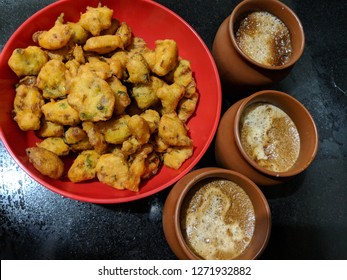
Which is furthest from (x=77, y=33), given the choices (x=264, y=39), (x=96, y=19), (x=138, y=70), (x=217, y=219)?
(x=217, y=219)

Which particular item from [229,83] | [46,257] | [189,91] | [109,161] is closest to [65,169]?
[109,161]

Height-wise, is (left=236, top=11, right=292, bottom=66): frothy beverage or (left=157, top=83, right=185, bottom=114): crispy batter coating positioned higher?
(left=236, top=11, right=292, bottom=66): frothy beverage

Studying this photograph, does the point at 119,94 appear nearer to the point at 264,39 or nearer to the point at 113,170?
the point at 113,170

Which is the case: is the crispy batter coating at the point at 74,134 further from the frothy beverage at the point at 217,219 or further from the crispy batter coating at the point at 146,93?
the frothy beverage at the point at 217,219

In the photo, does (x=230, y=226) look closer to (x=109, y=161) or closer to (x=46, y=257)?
(x=109, y=161)

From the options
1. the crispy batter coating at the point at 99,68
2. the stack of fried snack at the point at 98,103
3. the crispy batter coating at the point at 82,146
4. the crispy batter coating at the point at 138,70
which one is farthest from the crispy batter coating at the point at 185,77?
the crispy batter coating at the point at 82,146

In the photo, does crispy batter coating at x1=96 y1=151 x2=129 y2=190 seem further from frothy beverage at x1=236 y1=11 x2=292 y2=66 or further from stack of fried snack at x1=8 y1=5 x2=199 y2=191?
frothy beverage at x1=236 y1=11 x2=292 y2=66

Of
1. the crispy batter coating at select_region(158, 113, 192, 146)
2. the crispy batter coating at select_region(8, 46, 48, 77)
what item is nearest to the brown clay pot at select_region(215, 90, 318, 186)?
the crispy batter coating at select_region(158, 113, 192, 146)
